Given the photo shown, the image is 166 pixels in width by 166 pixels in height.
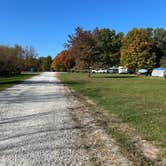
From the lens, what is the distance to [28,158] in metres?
4.21

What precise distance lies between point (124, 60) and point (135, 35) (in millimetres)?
7080

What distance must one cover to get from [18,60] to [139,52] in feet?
98.2

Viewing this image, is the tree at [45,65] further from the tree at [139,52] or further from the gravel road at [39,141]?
the gravel road at [39,141]

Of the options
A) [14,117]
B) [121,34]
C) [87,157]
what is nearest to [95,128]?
[87,157]

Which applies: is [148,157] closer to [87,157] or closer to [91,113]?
[87,157]

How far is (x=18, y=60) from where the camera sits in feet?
201

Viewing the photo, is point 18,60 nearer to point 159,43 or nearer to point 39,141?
point 159,43

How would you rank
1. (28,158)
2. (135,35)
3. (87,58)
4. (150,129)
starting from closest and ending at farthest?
(28,158)
(150,129)
(87,58)
(135,35)

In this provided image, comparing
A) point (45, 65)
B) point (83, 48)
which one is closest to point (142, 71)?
point (83, 48)

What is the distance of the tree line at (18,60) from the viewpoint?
46.9m

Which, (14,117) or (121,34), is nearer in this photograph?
(14,117)

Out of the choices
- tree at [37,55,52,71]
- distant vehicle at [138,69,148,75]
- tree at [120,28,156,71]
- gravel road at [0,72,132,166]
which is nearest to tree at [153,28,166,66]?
tree at [120,28,156,71]

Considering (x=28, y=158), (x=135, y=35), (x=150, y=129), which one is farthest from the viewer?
(x=135, y=35)

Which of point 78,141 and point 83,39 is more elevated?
point 83,39
